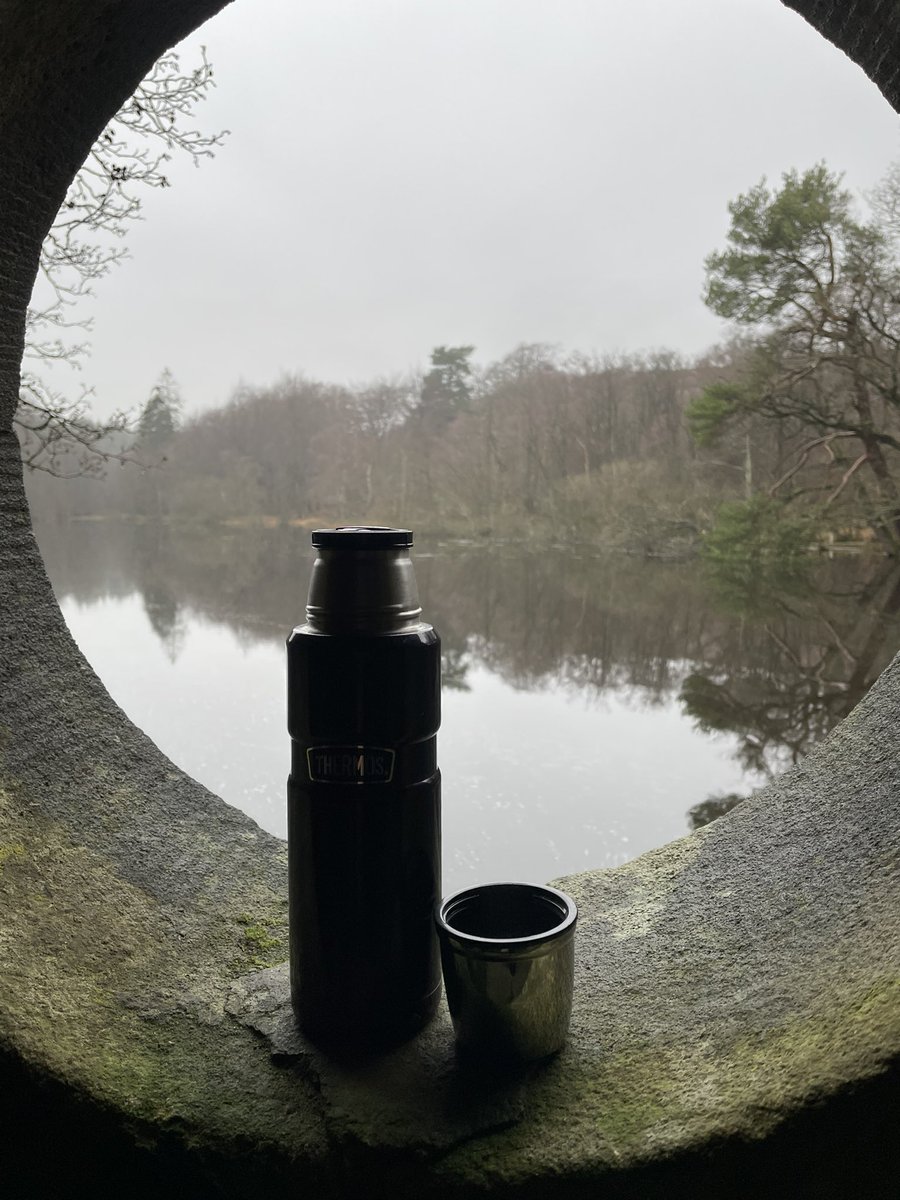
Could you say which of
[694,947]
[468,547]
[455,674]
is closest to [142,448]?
[468,547]

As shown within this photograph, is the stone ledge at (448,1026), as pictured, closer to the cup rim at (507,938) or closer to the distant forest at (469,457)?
the cup rim at (507,938)

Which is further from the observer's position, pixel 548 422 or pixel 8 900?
pixel 548 422

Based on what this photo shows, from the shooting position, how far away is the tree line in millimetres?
2941

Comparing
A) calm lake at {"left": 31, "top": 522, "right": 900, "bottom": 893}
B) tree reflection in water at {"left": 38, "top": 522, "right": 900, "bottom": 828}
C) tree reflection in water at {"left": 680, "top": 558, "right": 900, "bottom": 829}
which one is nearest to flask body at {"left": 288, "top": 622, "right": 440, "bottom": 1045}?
calm lake at {"left": 31, "top": 522, "right": 900, "bottom": 893}

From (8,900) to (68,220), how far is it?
86.0 inches

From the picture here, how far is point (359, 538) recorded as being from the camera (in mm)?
817

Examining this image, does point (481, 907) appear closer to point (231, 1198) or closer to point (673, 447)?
point (231, 1198)

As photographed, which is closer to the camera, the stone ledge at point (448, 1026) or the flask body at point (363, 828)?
the stone ledge at point (448, 1026)

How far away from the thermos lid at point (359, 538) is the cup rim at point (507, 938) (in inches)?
14.9

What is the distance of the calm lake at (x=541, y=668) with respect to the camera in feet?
10.7

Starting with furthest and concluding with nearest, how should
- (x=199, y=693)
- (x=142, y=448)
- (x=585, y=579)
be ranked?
(x=585, y=579) → (x=199, y=693) → (x=142, y=448)

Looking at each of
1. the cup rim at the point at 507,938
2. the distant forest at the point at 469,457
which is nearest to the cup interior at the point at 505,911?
the cup rim at the point at 507,938

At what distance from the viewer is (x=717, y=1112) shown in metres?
0.73

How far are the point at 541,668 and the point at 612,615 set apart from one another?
799mm
